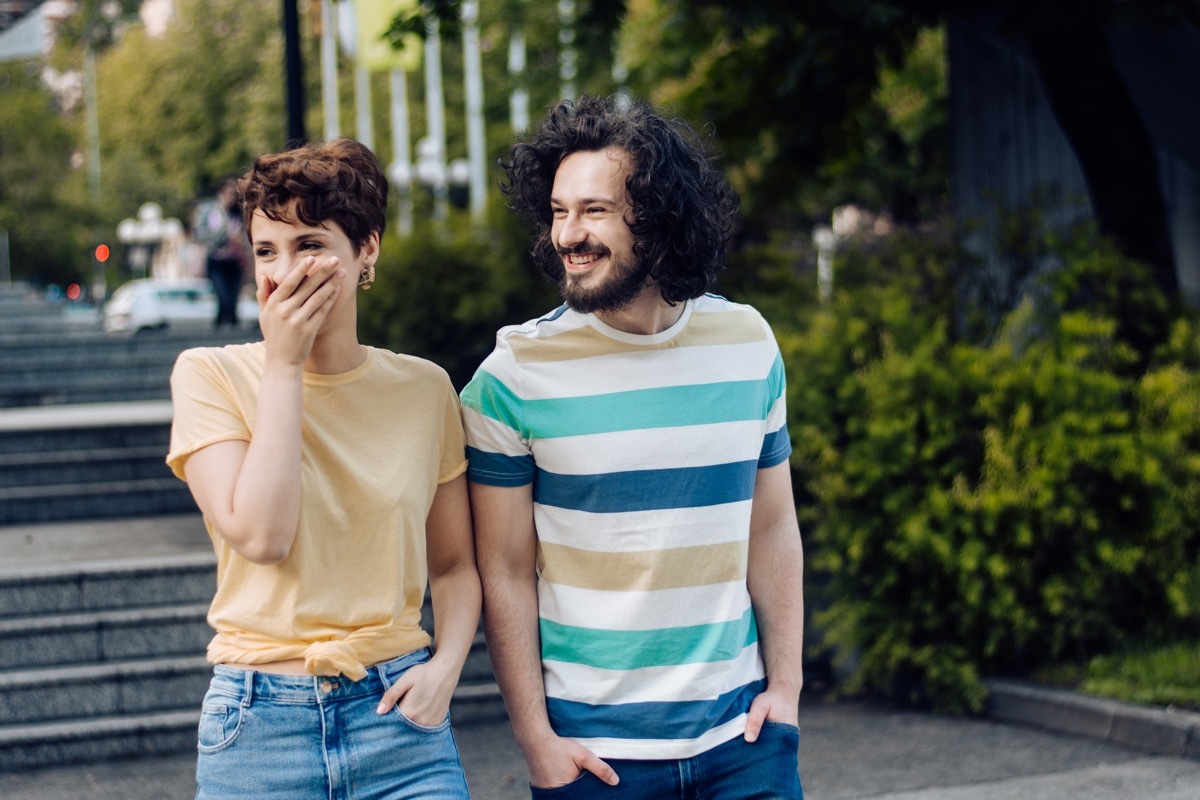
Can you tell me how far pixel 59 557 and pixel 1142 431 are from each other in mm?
5277

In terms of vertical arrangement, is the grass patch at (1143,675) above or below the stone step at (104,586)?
below

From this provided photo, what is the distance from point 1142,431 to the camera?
645 cm

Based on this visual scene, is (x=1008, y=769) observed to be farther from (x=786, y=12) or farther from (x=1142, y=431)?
(x=786, y=12)

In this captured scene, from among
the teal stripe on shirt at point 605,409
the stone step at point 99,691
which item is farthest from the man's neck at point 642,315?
the stone step at point 99,691

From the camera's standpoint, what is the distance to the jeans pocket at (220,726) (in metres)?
2.30

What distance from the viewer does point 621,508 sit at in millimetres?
2533

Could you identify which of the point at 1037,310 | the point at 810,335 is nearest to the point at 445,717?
the point at 810,335

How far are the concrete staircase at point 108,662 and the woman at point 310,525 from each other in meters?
4.00

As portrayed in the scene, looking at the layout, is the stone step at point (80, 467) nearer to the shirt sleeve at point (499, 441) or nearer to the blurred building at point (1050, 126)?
the blurred building at point (1050, 126)

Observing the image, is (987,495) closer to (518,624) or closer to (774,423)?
(774,423)

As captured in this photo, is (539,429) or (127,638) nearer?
(539,429)

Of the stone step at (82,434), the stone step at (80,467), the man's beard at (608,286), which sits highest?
the man's beard at (608,286)

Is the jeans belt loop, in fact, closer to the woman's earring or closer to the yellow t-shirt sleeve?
the yellow t-shirt sleeve

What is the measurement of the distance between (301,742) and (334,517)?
356mm
